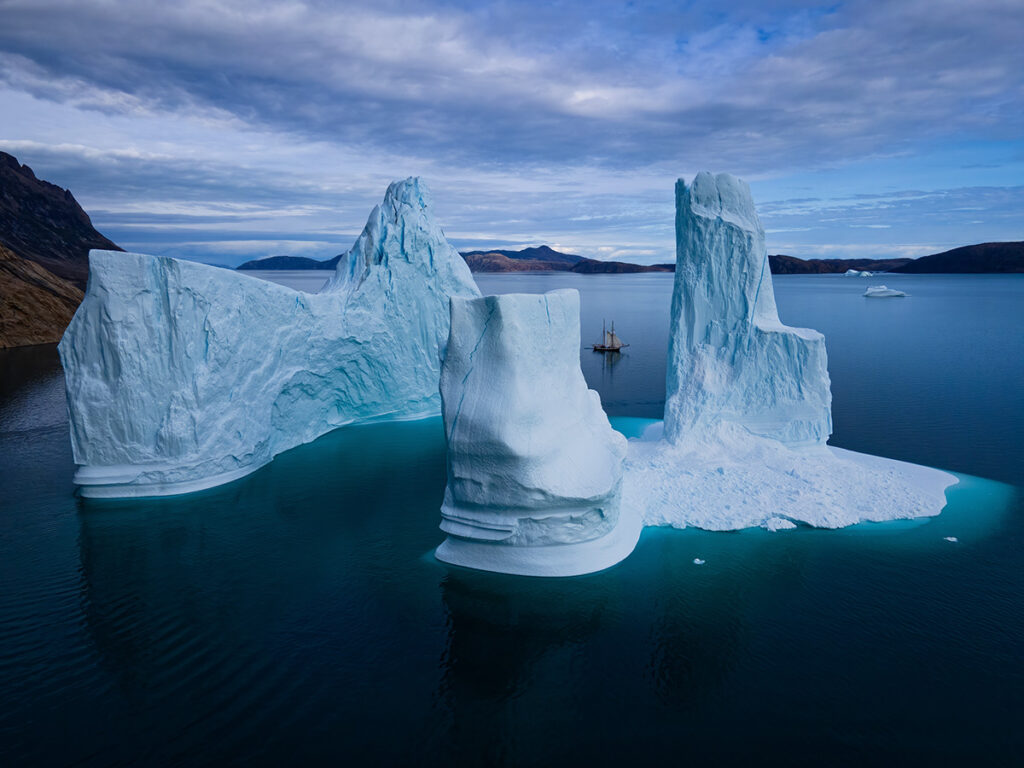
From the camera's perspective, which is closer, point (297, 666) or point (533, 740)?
point (533, 740)

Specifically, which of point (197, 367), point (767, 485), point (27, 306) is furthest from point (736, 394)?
point (27, 306)

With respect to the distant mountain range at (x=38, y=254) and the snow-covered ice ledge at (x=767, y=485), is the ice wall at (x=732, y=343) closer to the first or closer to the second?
the snow-covered ice ledge at (x=767, y=485)

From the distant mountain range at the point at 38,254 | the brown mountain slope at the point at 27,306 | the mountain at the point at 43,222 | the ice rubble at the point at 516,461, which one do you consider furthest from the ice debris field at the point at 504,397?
the mountain at the point at 43,222

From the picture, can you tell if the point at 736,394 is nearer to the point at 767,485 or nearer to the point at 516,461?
the point at 767,485

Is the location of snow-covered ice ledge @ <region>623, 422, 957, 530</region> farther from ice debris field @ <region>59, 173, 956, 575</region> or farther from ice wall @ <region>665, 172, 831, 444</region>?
ice wall @ <region>665, 172, 831, 444</region>

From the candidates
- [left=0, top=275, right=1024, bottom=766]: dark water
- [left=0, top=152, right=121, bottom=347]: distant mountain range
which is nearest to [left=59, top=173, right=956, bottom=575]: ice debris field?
[left=0, top=275, right=1024, bottom=766]: dark water

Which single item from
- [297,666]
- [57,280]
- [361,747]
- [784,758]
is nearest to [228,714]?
[297,666]

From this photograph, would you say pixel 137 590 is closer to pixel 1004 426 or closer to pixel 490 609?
pixel 490 609
